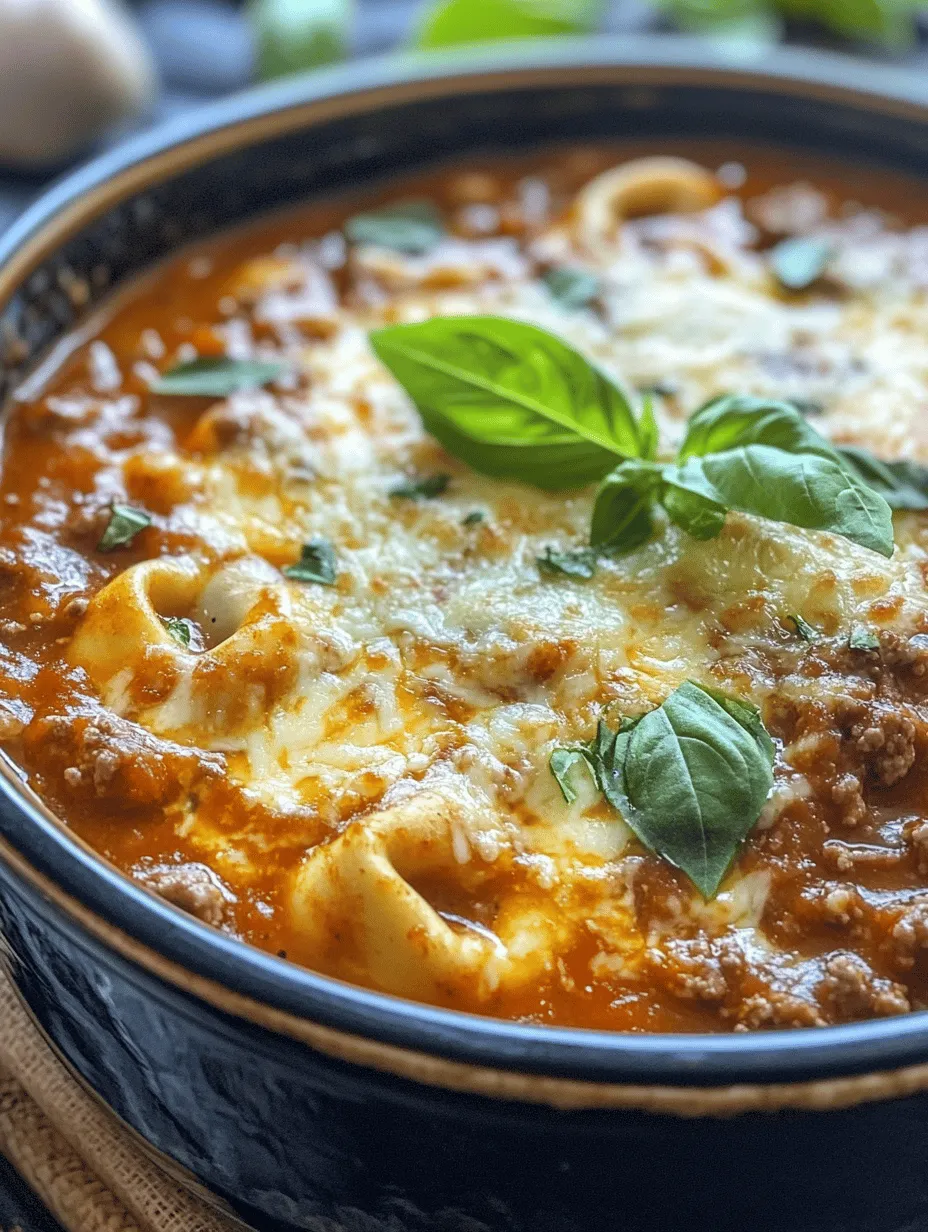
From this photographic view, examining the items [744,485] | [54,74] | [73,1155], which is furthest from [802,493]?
[54,74]

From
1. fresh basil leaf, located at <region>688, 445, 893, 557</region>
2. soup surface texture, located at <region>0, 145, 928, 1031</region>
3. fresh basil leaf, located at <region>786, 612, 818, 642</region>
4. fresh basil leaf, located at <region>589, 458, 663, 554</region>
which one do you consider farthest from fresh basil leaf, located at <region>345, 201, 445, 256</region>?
fresh basil leaf, located at <region>786, 612, 818, 642</region>

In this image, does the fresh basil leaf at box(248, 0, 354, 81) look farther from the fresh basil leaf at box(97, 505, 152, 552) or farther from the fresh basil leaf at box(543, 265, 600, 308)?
the fresh basil leaf at box(97, 505, 152, 552)

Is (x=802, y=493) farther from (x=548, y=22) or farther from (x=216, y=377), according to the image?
(x=548, y=22)

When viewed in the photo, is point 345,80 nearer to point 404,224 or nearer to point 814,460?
point 404,224

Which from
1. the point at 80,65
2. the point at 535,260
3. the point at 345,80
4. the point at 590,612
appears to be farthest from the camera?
the point at 80,65

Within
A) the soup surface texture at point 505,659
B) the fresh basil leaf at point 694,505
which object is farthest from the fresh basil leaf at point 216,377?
the fresh basil leaf at point 694,505

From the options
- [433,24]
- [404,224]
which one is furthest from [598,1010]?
[433,24]
